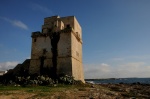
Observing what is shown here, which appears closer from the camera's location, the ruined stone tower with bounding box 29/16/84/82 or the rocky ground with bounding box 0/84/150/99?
the rocky ground with bounding box 0/84/150/99

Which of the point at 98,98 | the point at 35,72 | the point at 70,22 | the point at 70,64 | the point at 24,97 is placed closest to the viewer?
the point at 24,97

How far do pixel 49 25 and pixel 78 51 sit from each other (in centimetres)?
795

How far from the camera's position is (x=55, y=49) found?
33.1 meters

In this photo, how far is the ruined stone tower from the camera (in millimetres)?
31781

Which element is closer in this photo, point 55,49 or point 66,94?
point 66,94

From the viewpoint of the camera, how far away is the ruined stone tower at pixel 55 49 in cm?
3178

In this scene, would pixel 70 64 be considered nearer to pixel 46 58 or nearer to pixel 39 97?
pixel 46 58

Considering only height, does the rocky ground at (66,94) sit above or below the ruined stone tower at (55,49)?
below

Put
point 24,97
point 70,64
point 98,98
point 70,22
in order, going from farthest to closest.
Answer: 1. point 70,22
2. point 70,64
3. point 98,98
4. point 24,97

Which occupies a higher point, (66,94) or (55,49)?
(55,49)

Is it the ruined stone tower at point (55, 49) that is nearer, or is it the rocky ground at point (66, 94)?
the rocky ground at point (66, 94)

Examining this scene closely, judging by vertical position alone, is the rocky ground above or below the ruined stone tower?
below

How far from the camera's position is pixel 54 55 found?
32.9 meters

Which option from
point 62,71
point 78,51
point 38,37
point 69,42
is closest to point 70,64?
point 62,71
